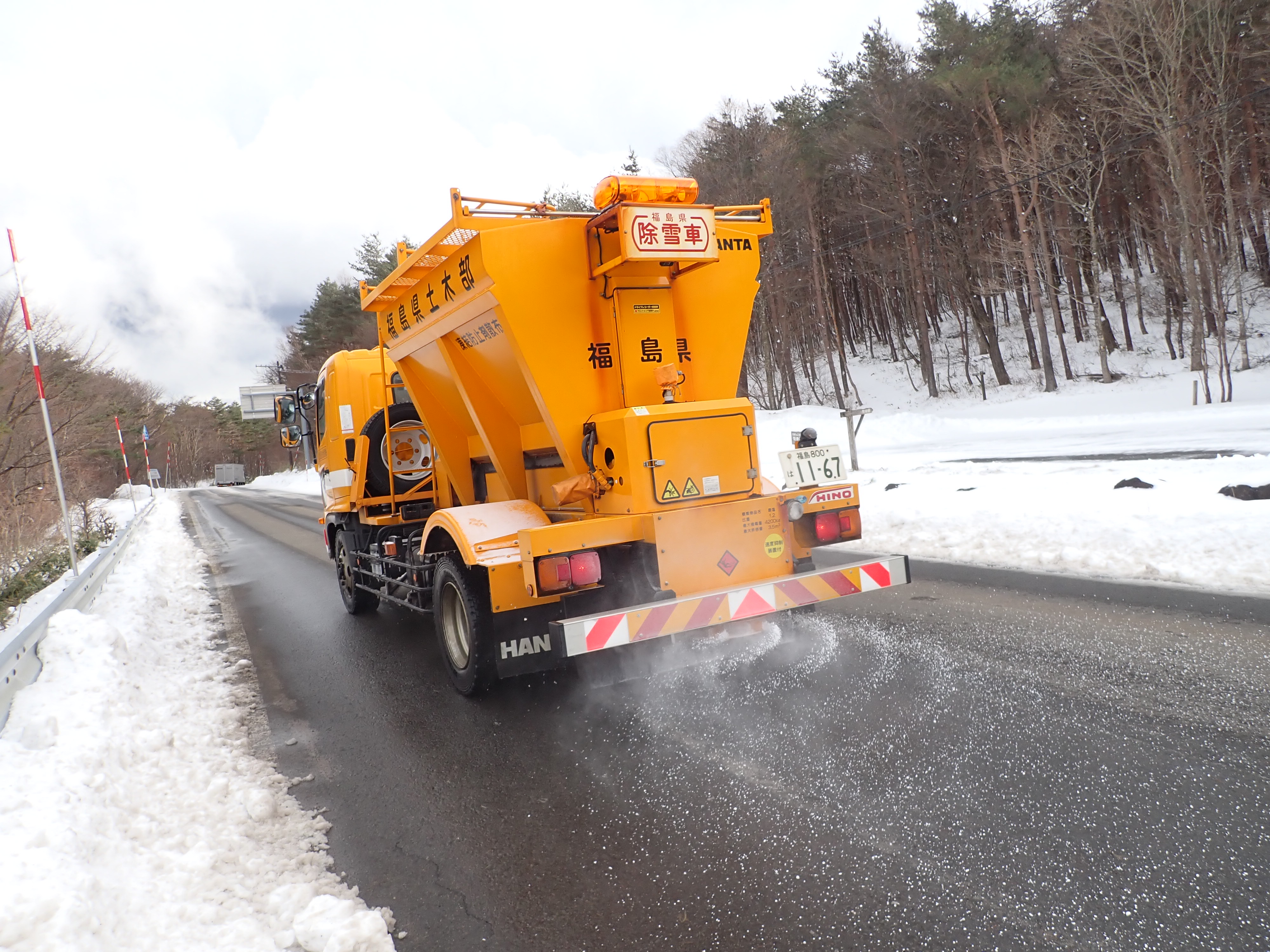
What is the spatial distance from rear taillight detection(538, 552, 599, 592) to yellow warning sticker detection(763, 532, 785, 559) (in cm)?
114

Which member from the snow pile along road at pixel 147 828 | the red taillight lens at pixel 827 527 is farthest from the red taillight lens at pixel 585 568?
the snow pile along road at pixel 147 828

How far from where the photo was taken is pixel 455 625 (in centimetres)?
514

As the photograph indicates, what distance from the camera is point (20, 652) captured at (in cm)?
429

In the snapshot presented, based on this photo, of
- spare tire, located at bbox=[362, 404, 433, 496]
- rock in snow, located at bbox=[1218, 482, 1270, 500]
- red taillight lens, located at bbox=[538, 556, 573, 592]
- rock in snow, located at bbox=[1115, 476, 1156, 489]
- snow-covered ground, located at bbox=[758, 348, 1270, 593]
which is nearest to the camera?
red taillight lens, located at bbox=[538, 556, 573, 592]

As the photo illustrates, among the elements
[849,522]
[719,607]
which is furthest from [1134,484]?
[719,607]

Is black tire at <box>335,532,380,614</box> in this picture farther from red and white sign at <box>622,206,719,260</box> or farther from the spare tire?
red and white sign at <box>622,206,719,260</box>

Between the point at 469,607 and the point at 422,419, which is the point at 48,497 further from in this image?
the point at 469,607

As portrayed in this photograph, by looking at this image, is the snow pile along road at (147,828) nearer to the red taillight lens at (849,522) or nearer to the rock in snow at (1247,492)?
the red taillight lens at (849,522)

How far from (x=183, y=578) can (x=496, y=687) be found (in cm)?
933

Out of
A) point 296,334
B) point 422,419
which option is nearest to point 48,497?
point 422,419

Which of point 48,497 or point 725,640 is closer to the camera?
point 725,640

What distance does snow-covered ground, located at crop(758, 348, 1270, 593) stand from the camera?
6.36m

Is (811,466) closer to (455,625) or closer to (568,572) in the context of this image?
(568,572)

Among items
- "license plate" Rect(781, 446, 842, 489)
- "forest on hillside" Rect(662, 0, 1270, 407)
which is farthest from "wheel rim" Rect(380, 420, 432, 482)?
"forest on hillside" Rect(662, 0, 1270, 407)
